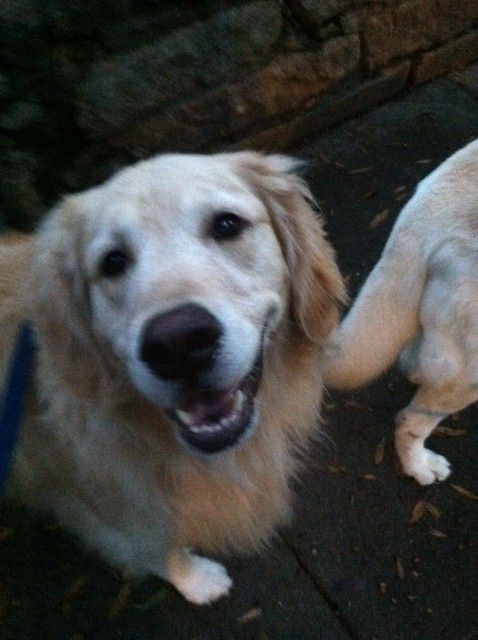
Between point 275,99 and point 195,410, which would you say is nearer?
point 195,410

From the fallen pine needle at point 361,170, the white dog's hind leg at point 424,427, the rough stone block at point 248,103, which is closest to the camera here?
the white dog's hind leg at point 424,427

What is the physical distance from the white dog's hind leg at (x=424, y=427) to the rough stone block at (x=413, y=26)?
104 inches

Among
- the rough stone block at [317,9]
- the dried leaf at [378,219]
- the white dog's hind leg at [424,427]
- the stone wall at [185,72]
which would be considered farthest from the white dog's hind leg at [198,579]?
the rough stone block at [317,9]

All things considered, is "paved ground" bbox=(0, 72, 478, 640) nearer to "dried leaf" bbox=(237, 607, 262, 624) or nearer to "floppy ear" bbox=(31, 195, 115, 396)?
"dried leaf" bbox=(237, 607, 262, 624)

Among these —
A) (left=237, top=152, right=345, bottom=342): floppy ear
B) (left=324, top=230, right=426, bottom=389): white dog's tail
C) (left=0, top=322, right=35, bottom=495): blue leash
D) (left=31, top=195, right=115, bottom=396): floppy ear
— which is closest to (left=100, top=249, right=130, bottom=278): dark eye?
(left=31, top=195, right=115, bottom=396): floppy ear

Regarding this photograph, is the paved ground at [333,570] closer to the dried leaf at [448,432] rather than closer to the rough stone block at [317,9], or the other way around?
the dried leaf at [448,432]

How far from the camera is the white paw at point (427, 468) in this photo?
2670 millimetres

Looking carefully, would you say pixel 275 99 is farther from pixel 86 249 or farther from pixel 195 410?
pixel 195 410

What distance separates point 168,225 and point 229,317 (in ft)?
1.14

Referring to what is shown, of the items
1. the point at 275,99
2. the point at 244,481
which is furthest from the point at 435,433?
the point at 275,99

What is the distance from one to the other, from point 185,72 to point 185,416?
2.48 metres

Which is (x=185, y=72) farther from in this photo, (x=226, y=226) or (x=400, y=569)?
(x=400, y=569)

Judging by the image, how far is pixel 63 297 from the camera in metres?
1.76

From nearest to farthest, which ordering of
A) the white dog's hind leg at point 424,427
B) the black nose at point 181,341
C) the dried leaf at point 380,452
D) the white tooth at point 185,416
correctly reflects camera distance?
the black nose at point 181,341, the white tooth at point 185,416, the white dog's hind leg at point 424,427, the dried leaf at point 380,452
